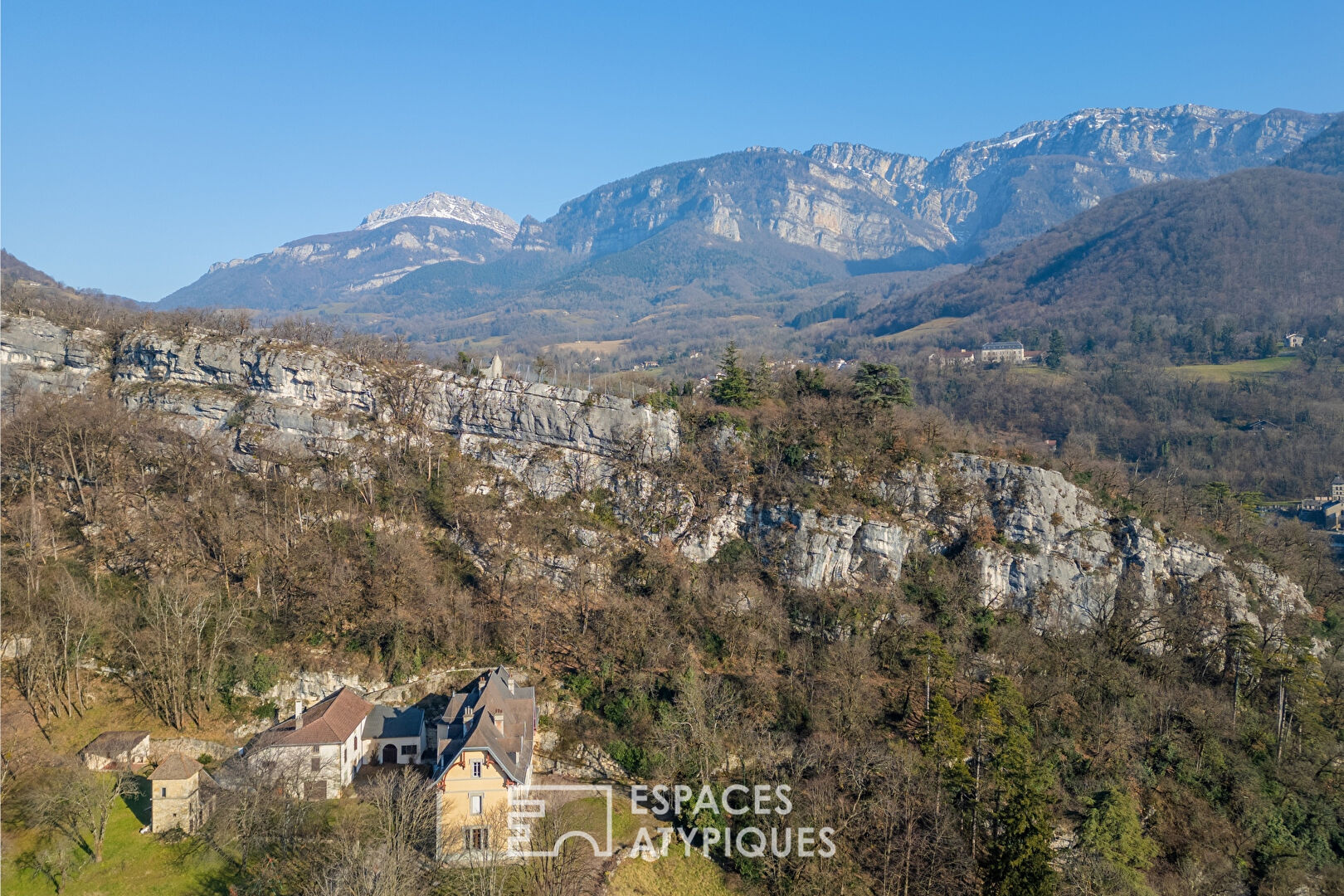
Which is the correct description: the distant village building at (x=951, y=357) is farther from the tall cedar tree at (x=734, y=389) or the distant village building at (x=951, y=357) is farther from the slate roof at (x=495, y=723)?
the slate roof at (x=495, y=723)

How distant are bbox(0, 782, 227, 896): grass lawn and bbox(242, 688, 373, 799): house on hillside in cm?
311

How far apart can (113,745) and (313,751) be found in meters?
7.93

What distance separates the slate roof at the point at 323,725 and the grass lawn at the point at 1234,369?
89754 millimetres

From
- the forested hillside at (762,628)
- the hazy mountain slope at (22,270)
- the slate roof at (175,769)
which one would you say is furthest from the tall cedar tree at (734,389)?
the hazy mountain slope at (22,270)

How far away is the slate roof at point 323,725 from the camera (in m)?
27.9

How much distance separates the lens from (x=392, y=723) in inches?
1229

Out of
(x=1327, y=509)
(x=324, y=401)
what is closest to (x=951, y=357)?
(x=1327, y=509)

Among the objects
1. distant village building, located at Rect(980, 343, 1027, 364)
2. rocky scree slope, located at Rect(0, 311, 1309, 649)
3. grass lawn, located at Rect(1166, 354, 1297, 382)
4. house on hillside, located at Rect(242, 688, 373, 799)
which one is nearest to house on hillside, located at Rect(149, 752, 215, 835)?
house on hillside, located at Rect(242, 688, 373, 799)

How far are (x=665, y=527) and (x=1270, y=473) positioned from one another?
61.2m

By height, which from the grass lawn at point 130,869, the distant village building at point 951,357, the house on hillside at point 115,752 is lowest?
the grass lawn at point 130,869

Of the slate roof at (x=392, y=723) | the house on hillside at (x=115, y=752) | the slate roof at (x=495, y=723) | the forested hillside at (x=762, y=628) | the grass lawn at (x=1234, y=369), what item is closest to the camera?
the slate roof at (x=495, y=723)

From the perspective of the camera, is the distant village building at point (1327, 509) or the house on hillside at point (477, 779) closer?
the house on hillside at point (477, 779)

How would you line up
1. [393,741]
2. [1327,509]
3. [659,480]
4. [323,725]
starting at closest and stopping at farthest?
[323,725] → [393,741] → [659,480] → [1327,509]

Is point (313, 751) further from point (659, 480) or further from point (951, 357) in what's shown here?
point (951, 357)
